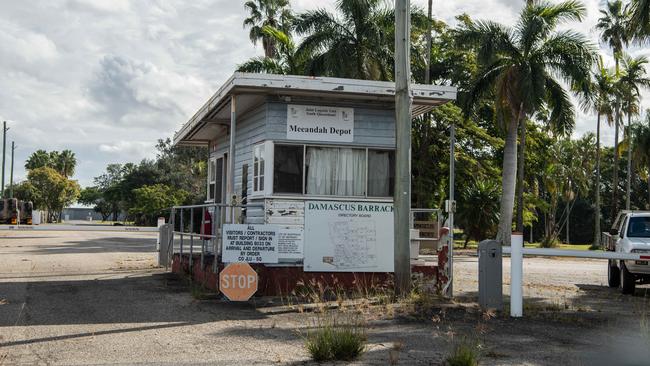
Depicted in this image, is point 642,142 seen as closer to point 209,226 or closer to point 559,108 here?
point 559,108

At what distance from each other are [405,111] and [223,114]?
4.94 m

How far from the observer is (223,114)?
599 inches

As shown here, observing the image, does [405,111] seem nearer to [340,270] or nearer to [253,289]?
[340,270]

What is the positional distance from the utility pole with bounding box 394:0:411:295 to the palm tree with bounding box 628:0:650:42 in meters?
7.57

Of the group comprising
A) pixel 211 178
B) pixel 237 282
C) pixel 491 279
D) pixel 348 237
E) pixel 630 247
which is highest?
pixel 211 178

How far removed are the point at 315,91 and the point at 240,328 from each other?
516cm

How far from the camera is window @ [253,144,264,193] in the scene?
44.7 feet

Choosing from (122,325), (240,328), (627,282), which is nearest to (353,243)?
(240,328)

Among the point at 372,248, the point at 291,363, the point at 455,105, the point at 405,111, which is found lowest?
the point at 291,363

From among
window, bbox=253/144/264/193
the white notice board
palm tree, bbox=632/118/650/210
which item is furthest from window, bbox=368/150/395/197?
palm tree, bbox=632/118/650/210

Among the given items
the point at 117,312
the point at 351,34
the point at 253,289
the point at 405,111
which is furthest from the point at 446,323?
the point at 351,34

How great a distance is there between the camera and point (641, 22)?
16766 millimetres

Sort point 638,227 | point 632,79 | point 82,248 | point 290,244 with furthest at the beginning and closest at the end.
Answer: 1. point 632,79
2. point 82,248
3. point 638,227
4. point 290,244

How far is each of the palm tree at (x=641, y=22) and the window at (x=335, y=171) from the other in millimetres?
8270
